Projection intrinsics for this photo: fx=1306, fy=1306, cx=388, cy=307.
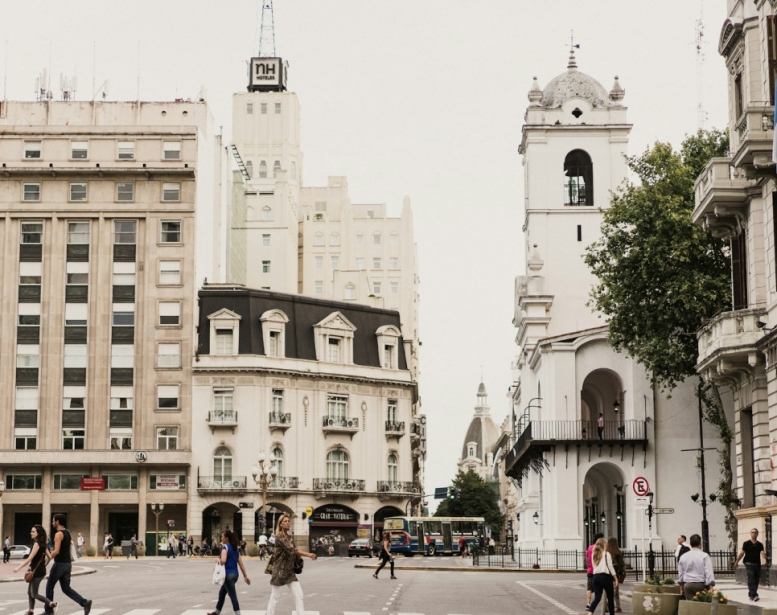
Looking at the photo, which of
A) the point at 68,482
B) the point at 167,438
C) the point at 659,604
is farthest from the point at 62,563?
the point at 68,482

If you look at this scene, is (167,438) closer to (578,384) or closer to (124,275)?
(124,275)

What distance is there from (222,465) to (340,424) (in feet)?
29.8

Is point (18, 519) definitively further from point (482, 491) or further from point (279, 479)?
point (482, 491)

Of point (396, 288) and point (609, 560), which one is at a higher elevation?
point (396, 288)

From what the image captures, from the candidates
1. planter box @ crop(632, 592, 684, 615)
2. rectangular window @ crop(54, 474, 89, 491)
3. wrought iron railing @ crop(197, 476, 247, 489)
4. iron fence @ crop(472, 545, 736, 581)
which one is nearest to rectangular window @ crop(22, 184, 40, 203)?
rectangular window @ crop(54, 474, 89, 491)

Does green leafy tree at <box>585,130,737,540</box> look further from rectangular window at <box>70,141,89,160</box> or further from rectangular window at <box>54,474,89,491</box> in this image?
rectangular window at <box>70,141,89,160</box>

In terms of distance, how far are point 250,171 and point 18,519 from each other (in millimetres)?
49342

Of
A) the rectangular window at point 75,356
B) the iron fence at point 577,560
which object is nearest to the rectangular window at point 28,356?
the rectangular window at point 75,356

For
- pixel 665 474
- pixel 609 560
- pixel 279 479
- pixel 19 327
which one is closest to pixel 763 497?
pixel 609 560

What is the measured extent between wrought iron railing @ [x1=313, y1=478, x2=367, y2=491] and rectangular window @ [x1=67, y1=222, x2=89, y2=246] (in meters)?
22.8

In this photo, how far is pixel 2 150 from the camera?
89.6 m

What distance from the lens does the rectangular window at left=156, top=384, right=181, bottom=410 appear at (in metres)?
87.5

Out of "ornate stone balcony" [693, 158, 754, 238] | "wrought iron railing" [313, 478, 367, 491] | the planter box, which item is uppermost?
"ornate stone balcony" [693, 158, 754, 238]

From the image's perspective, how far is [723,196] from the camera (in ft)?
115
